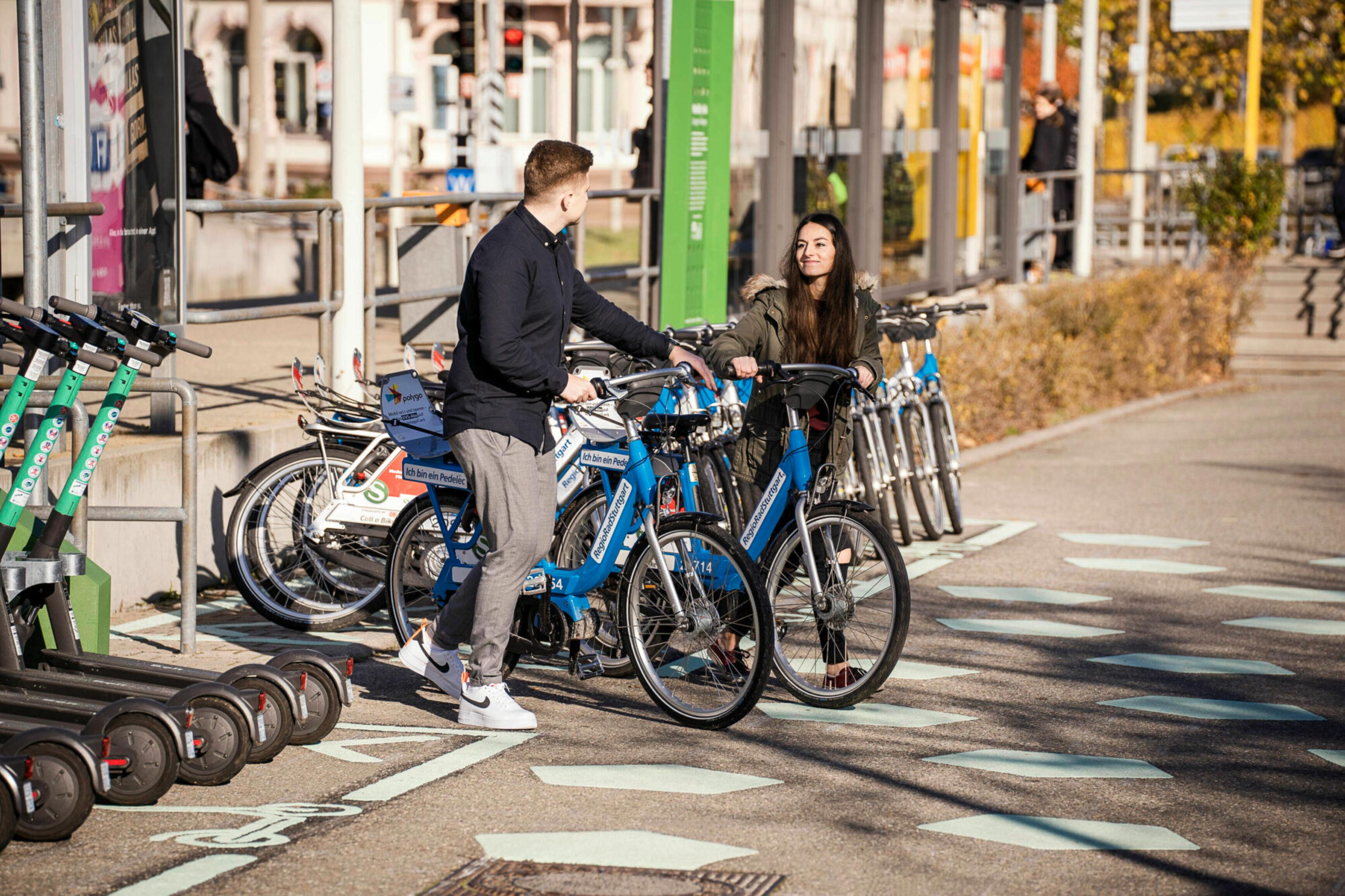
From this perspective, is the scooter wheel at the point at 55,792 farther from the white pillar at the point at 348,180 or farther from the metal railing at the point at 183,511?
the white pillar at the point at 348,180

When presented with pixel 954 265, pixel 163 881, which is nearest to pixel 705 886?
pixel 163 881

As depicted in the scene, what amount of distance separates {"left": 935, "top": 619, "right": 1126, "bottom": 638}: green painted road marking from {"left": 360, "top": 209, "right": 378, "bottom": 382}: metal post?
10.2ft

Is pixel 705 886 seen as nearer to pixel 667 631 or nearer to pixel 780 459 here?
pixel 667 631

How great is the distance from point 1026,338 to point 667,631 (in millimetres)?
9350

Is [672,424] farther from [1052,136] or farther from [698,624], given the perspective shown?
[1052,136]

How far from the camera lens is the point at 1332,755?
5.75 meters

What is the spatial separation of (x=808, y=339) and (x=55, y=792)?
3.20 metres

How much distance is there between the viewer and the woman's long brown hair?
6684 millimetres

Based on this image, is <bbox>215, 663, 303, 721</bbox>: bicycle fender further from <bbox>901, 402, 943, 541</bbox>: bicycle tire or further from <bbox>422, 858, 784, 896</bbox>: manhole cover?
<bbox>901, 402, 943, 541</bbox>: bicycle tire

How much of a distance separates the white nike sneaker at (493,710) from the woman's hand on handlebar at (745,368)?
1273 mm

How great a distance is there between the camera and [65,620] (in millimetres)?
5602

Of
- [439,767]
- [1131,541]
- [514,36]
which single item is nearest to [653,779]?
[439,767]

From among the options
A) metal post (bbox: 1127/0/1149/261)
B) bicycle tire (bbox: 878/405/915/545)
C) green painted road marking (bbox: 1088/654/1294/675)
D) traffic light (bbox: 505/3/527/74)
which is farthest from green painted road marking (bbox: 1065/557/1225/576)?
metal post (bbox: 1127/0/1149/261)

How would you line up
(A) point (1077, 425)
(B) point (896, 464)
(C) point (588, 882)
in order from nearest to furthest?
(C) point (588, 882) < (B) point (896, 464) < (A) point (1077, 425)
